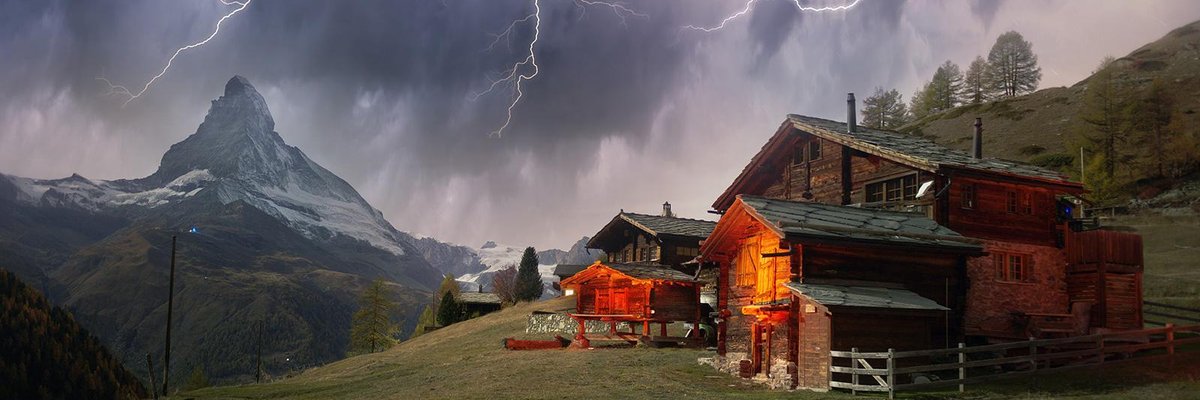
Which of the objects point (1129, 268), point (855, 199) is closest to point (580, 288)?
point (855, 199)

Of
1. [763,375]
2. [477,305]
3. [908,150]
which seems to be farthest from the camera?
[477,305]

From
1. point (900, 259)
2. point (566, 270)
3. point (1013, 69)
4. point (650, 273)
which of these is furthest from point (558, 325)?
point (1013, 69)

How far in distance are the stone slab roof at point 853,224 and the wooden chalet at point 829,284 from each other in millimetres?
43

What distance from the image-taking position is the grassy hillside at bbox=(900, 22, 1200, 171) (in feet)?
354

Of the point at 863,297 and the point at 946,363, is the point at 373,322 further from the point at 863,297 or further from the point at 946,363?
the point at 946,363

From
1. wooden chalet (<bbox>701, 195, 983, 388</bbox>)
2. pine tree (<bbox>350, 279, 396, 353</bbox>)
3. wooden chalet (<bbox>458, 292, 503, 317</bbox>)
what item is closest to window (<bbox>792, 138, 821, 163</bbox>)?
wooden chalet (<bbox>701, 195, 983, 388</bbox>)

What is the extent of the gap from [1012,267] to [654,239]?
1185 inches

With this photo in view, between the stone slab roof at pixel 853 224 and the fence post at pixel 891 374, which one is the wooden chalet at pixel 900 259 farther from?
the fence post at pixel 891 374

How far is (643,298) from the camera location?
42.2m

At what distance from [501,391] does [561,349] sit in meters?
14.8

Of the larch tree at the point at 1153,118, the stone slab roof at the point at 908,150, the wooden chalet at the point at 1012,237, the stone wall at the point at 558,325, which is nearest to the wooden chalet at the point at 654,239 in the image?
the stone wall at the point at 558,325

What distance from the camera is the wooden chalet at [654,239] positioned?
58.6m

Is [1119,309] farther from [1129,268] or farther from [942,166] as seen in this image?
[942,166]

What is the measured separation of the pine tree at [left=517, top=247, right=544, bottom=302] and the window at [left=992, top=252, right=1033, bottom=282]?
6685 centimetres
